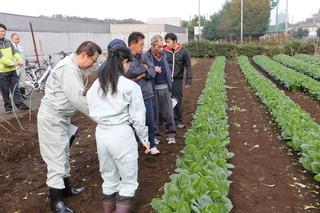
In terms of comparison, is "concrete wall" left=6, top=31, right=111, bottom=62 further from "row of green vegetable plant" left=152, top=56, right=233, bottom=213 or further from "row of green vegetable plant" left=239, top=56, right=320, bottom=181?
"row of green vegetable plant" left=152, top=56, right=233, bottom=213

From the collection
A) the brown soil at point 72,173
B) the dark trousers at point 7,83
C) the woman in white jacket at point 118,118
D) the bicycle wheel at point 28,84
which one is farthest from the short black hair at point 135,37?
the bicycle wheel at point 28,84

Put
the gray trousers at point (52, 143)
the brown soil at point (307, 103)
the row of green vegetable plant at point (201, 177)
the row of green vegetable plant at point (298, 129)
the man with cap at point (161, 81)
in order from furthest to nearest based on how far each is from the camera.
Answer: the brown soil at point (307, 103)
the man with cap at point (161, 81)
the row of green vegetable plant at point (298, 129)
the gray trousers at point (52, 143)
the row of green vegetable plant at point (201, 177)

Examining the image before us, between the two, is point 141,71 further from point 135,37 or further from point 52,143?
point 52,143

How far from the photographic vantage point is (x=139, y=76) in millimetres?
4848

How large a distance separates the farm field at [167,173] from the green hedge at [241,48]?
22.9 meters

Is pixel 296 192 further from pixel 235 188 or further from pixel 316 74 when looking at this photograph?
pixel 316 74

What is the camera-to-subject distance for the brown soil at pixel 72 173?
13.7ft

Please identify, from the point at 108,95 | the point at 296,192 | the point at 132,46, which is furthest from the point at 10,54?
the point at 296,192

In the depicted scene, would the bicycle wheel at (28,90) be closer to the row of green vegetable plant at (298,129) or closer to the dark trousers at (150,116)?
the row of green vegetable plant at (298,129)

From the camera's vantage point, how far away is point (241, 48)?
29922 mm

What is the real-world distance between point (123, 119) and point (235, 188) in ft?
5.74

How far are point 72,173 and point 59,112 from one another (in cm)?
142

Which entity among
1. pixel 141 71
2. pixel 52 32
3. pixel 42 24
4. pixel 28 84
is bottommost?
pixel 28 84

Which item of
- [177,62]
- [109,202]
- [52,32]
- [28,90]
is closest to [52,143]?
[109,202]
